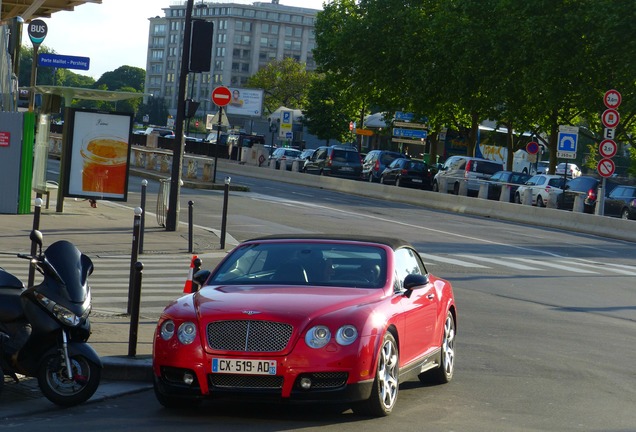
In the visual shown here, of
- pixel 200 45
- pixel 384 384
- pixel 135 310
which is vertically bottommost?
pixel 384 384

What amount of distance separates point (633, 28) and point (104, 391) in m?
48.6

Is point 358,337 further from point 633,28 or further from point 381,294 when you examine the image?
point 633,28

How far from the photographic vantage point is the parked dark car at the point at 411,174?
59906 millimetres

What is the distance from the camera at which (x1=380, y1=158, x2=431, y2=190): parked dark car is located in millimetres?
59906

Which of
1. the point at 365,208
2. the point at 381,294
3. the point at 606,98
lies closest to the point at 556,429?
the point at 381,294

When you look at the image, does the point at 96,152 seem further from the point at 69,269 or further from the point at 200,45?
the point at 69,269

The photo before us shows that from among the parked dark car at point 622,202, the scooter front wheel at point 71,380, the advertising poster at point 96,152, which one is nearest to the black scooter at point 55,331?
the scooter front wheel at point 71,380

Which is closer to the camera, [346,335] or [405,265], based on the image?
[346,335]

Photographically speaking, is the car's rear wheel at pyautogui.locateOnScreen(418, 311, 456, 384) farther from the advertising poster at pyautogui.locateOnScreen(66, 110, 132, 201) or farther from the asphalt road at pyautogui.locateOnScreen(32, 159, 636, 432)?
the advertising poster at pyautogui.locateOnScreen(66, 110, 132, 201)

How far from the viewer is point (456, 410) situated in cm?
920

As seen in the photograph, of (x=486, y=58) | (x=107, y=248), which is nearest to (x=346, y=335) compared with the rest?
(x=107, y=248)

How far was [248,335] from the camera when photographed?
8.34 metres

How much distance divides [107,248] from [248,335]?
43.1 feet

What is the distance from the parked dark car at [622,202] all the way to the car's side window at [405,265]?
34803mm
